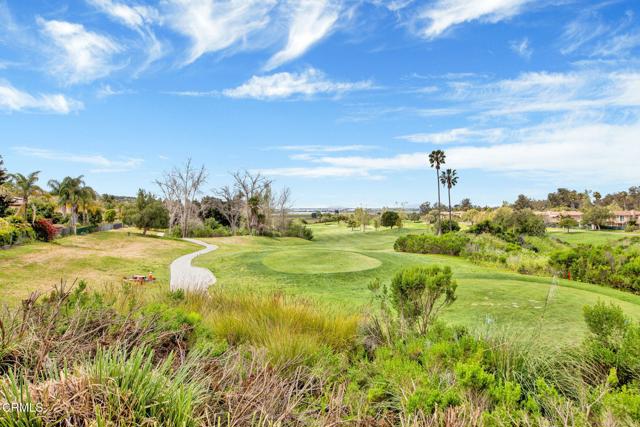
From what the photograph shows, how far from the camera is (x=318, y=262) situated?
56.7 feet

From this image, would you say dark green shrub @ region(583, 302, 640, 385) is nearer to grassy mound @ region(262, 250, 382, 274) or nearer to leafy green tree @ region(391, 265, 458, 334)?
leafy green tree @ region(391, 265, 458, 334)

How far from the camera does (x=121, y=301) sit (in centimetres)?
607

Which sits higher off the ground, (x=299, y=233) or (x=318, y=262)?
(x=318, y=262)

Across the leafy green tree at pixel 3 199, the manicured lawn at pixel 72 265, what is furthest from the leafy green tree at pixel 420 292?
the leafy green tree at pixel 3 199

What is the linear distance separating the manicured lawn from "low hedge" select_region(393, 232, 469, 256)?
1672cm

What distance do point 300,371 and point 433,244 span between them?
969 inches

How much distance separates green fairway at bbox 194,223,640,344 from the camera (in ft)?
22.5

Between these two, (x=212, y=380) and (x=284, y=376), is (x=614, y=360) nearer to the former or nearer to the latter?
(x=284, y=376)

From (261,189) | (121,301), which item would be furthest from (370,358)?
(261,189)

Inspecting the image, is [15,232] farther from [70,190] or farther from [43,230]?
[70,190]

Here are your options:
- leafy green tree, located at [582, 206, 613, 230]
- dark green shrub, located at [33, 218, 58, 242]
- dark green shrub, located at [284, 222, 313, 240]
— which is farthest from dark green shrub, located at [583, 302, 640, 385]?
leafy green tree, located at [582, 206, 613, 230]

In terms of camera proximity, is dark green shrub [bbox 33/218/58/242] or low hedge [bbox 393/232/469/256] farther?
low hedge [bbox 393/232/469/256]

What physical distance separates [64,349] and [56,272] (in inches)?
628

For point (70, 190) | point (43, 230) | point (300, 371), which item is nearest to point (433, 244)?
point (300, 371)
